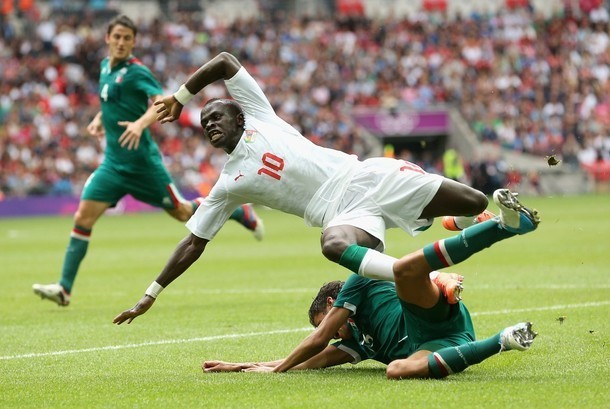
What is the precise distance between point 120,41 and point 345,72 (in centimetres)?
3200

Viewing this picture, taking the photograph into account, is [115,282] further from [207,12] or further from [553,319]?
[207,12]

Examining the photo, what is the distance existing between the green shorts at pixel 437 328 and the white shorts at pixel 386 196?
0.82 metres

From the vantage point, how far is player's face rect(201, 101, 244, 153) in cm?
833

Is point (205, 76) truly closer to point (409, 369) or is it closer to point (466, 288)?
point (409, 369)

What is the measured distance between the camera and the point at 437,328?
24.3ft

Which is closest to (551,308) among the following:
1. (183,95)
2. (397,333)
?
(397,333)

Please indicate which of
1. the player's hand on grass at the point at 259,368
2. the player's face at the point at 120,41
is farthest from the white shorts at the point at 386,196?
the player's face at the point at 120,41

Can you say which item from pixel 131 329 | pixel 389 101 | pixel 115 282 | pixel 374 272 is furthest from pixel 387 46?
pixel 374 272

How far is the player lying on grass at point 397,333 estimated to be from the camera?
709 cm

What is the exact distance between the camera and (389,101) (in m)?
43.2

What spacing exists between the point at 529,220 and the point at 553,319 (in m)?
3.76

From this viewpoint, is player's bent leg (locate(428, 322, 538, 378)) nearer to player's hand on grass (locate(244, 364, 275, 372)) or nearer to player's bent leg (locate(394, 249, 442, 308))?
player's bent leg (locate(394, 249, 442, 308))

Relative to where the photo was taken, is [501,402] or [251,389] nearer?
[501,402]

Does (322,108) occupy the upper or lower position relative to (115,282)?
lower
